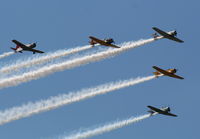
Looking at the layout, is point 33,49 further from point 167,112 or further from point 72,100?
point 167,112

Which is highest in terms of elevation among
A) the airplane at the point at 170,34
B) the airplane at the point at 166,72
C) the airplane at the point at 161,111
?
the airplane at the point at 170,34

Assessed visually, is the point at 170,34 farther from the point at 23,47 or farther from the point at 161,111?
the point at 23,47

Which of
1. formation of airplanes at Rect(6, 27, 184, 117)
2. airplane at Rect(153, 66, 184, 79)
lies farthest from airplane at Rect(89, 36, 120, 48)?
airplane at Rect(153, 66, 184, 79)

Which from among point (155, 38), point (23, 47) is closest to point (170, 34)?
point (155, 38)

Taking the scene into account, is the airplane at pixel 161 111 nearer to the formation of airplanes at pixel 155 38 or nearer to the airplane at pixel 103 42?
the formation of airplanes at pixel 155 38

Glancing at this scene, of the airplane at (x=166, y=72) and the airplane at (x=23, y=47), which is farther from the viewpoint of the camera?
the airplane at (x=166, y=72)

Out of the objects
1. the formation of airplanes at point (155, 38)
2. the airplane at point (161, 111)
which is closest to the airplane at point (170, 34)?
the formation of airplanes at point (155, 38)

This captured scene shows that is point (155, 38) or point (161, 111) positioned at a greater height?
point (155, 38)

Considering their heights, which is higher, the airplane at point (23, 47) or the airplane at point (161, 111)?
the airplane at point (23, 47)

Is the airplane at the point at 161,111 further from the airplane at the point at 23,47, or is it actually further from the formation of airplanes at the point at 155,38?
the airplane at the point at 23,47

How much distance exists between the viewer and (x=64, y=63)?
226 feet

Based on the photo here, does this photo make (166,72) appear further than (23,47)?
Yes

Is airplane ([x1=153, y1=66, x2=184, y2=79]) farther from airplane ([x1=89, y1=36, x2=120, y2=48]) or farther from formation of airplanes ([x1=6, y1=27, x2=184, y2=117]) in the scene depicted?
airplane ([x1=89, y1=36, x2=120, y2=48])

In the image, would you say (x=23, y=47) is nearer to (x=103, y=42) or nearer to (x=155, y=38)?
(x=103, y=42)
